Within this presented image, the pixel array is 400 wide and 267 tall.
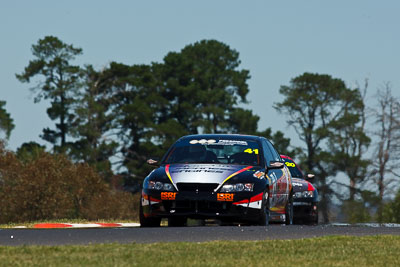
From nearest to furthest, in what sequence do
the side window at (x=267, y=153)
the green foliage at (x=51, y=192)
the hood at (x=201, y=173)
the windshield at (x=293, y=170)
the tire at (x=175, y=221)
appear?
1. the hood at (x=201, y=173)
2. the tire at (x=175, y=221)
3. the side window at (x=267, y=153)
4. the windshield at (x=293, y=170)
5. the green foliage at (x=51, y=192)

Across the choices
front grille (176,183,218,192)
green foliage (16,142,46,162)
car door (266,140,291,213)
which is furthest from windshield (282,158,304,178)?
green foliage (16,142,46,162)

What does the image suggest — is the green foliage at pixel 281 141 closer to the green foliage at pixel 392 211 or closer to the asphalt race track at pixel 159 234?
the green foliage at pixel 392 211

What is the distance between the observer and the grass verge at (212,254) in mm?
10297

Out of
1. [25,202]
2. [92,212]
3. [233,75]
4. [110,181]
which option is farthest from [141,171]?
[25,202]

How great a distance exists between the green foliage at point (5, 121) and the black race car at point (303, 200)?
66540 millimetres

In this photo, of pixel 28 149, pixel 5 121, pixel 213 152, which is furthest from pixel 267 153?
pixel 5 121

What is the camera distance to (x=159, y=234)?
13.7 meters

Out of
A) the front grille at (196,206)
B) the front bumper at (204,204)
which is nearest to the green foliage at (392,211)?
the front bumper at (204,204)

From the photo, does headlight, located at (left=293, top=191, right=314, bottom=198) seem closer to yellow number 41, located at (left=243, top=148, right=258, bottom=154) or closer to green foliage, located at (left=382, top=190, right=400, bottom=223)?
yellow number 41, located at (left=243, top=148, right=258, bottom=154)

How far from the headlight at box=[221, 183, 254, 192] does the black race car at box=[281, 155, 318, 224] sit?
6602 mm

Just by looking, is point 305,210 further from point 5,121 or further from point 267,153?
point 5,121

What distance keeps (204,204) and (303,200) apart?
7.21 m

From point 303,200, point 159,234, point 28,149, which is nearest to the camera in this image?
point 159,234

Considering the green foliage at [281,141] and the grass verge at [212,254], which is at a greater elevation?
the green foliage at [281,141]
